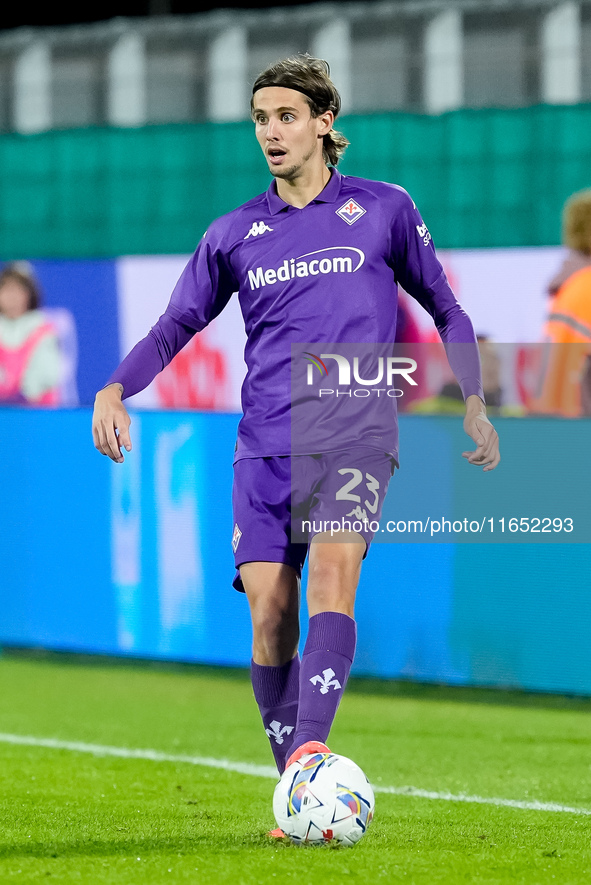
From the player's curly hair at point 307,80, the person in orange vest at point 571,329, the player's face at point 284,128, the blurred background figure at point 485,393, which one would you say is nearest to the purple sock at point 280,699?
the player's face at point 284,128

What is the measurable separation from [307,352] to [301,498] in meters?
0.37

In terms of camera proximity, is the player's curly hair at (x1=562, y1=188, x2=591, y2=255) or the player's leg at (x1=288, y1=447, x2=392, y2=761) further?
the player's curly hair at (x1=562, y1=188, x2=591, y2=255)

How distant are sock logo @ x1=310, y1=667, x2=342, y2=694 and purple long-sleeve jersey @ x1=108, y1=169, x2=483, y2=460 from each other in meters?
0.56

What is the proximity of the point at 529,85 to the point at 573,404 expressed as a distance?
18.3 ft

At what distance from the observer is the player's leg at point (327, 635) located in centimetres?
324

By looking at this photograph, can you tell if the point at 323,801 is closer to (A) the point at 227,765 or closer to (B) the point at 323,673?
(B) the point at 323,673

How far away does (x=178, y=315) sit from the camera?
145 inches

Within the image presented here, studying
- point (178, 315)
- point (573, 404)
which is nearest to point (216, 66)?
point (573, 404)

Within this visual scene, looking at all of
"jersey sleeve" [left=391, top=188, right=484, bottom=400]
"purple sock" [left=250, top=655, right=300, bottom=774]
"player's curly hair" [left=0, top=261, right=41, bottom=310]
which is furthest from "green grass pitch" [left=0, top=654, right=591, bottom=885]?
"player's curly hair" [left=0, top=261, right=41, bottom=310]

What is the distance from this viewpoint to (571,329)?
8.33 metres

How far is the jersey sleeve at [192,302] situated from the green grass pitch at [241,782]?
1.22 metres

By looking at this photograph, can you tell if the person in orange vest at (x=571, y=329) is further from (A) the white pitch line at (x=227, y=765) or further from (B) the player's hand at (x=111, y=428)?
(B) the player's hand at (x=111, y=428)

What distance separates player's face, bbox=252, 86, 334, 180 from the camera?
3.48m

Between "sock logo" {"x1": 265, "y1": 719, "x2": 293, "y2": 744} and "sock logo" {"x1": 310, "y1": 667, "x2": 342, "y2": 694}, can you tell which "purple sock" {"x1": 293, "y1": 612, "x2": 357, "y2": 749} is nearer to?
"sock logo" {"x1": 310, "y1": 667, "x2": 342, "y2": 694}
